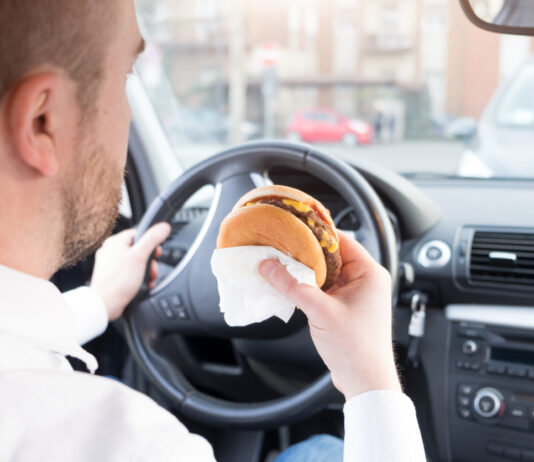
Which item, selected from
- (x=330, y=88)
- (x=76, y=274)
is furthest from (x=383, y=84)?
(x=76, y=274)

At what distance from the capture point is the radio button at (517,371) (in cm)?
184

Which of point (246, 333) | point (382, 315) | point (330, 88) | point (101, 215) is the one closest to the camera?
Result: point (101, 215)

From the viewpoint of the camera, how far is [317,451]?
1.58m

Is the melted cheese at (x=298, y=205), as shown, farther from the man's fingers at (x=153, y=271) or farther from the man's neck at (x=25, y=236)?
the man's fingers at (x=153, y=271)

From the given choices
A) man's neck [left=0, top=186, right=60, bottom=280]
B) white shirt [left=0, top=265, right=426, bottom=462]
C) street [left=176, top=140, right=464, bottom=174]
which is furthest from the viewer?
street [left=176, top=140, right=464, bottom=174]

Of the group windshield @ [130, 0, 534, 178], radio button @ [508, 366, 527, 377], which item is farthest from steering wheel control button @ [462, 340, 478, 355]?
windshield @ [130, 0, 534, 178]

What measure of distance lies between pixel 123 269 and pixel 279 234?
28.1 inches

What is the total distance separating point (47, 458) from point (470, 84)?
26.5 metres

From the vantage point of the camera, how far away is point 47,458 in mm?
743

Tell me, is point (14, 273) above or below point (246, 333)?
above

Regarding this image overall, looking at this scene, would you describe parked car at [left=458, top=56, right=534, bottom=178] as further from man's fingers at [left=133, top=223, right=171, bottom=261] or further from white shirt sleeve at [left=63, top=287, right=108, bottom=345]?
white shirt sleeve at [left=63, top=287, right=108, bottom=345]

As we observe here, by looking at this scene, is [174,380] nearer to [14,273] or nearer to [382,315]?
[382,315]

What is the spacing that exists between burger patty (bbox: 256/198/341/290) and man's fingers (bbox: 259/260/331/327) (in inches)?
3.5

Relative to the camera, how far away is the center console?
6.06ft
